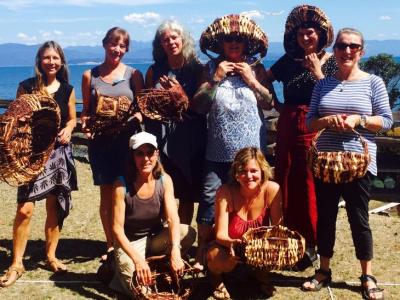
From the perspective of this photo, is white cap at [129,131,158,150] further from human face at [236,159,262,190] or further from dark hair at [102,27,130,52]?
dark hair at [102,27,130,52]

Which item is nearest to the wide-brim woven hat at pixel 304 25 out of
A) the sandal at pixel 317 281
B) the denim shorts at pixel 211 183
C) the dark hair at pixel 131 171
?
the denim shorts at pixel 211 183

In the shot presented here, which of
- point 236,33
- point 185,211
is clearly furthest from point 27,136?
point 236,33

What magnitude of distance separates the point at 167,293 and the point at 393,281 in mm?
2007

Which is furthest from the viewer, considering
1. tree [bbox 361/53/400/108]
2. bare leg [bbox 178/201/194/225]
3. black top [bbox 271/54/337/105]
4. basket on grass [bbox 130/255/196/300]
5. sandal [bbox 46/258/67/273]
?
tree [bbox 361/53/400/108]

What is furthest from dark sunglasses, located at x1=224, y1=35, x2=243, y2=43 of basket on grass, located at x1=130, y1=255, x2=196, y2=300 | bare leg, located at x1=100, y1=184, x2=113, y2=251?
basket on grass, located at x1=130, y1=255, x2=196, y2=300

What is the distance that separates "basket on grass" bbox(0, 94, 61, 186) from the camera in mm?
4062

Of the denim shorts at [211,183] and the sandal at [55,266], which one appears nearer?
the denim shorts at [211,183]

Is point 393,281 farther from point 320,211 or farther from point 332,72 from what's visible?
point 332,72

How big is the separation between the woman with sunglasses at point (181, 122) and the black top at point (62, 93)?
70cm

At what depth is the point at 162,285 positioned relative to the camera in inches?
172

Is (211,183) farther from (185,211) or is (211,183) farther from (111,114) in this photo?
(111,114)

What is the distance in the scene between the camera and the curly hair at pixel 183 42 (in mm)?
4410

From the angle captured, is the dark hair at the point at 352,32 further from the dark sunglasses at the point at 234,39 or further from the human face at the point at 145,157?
the human face at the point at 145,157

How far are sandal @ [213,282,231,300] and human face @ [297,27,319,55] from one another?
6.75 ft
